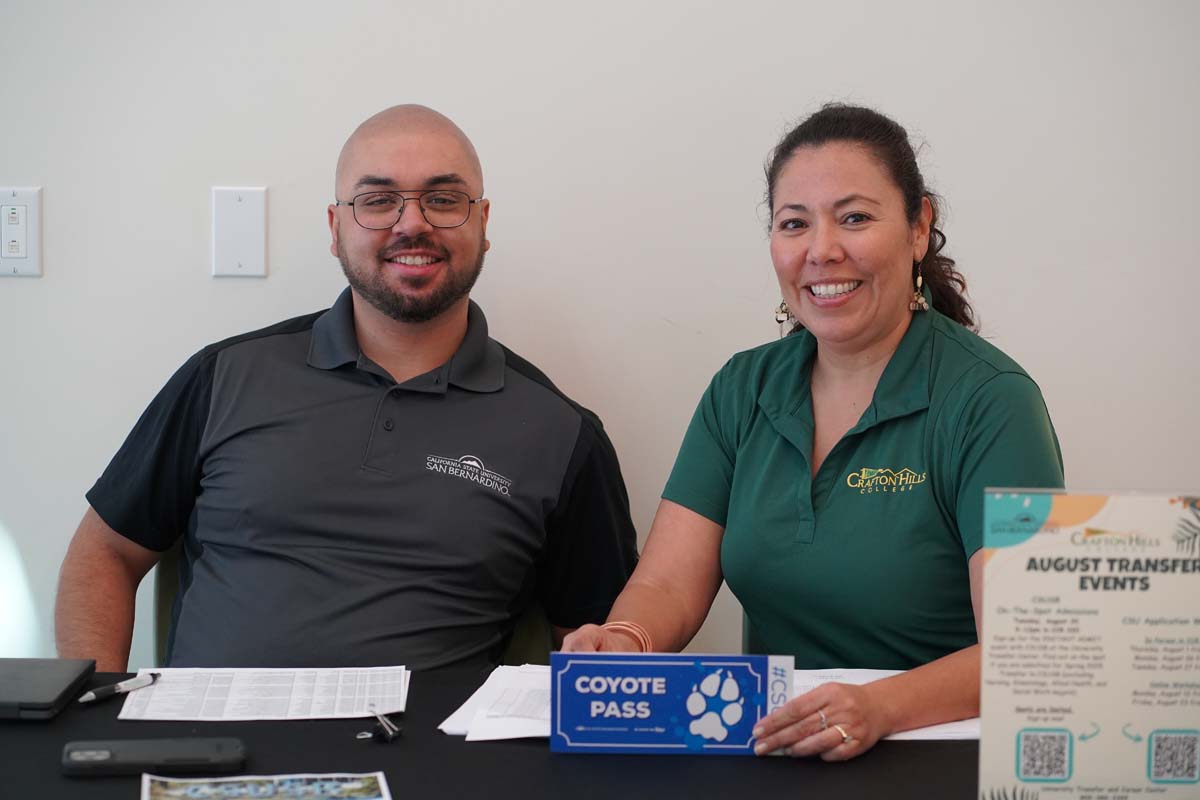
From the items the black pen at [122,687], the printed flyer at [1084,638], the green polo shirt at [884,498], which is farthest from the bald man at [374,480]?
the printed flyer at [1084,638]

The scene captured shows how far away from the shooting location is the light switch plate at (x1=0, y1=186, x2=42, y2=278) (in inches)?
86.8

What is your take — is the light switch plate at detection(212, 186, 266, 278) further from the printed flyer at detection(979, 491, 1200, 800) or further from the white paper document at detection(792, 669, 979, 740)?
the printed flyer at detection(979, 491, 1200, 800)

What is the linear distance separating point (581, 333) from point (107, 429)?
96 cm

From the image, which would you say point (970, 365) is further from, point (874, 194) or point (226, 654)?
point (226, 654)

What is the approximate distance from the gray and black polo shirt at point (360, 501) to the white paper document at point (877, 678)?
673mm

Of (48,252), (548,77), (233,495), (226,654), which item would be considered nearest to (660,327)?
(548,77)

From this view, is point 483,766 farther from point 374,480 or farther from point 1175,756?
point 374,480

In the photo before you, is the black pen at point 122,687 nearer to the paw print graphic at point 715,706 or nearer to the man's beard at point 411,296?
the paw print graphic at point 715,706

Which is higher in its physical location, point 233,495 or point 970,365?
point 970,365

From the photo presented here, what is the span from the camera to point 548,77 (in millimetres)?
2180

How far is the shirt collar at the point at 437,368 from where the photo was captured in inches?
76.4

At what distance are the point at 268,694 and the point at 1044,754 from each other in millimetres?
834

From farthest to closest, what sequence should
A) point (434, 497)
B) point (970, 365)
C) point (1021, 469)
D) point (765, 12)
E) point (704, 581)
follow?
1. point (765, 12)
2. point (434, 497)
3. point (704, 581)
4. point (970, 365)
5. point (1021, 469)

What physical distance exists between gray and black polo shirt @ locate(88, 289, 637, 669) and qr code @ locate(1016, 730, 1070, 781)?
3.63ft
